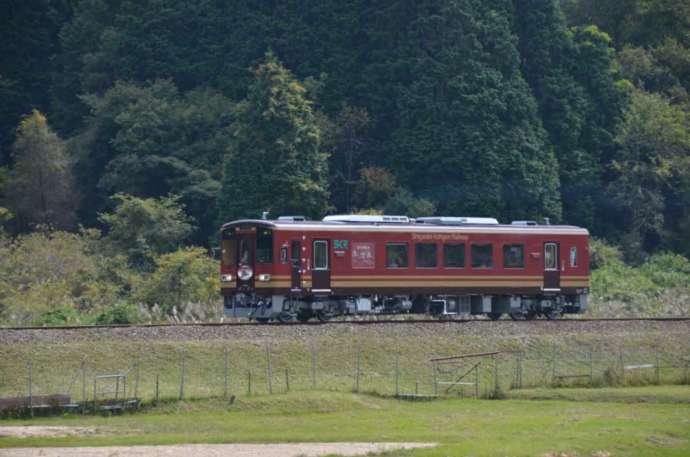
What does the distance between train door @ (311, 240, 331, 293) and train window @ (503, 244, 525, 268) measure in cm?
722

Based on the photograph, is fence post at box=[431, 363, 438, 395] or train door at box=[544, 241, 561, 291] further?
train door at box=[544, 241, 561, 291]

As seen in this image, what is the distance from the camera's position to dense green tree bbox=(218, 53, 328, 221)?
67.4 metres

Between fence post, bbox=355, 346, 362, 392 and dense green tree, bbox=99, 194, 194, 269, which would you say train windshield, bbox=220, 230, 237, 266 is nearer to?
fence post, bbox=355, 346, 362, 392

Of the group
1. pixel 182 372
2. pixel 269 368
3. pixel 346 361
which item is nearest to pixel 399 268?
pixel 346 361

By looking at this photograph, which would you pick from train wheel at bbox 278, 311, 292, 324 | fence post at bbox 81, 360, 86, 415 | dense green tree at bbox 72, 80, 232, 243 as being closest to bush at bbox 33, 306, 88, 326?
train wheel at bbox 278, 311, 292, 324

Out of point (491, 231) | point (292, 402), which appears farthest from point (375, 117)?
point (292, 402)

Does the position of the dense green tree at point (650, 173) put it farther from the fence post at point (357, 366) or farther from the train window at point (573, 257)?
the fence post at point (357, 366)

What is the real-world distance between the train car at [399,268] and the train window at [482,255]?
0.03m

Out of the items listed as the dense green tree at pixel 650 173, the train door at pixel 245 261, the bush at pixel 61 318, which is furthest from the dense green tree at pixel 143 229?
the dense green tree at pixel 650 173

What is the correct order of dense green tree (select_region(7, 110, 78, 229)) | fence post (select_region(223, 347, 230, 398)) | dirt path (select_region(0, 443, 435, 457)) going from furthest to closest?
1. dense green tree (select_region(7, 110, 78, 229))
2. fence post (select_region(223, 347, 230, 398))
3. dirt path (select_region(0, 443, 435, 457))

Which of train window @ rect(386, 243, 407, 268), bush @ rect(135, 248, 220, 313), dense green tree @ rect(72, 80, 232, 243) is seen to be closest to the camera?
train window @ rect(386, 243, 407, 268)

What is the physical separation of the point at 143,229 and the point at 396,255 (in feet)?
69.8

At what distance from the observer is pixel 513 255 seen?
5094cm

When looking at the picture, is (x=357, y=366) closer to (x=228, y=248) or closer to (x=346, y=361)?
(x=346, y=361)
